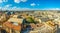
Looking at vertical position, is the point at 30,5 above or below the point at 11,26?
above

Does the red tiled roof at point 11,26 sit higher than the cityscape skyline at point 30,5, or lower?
lower

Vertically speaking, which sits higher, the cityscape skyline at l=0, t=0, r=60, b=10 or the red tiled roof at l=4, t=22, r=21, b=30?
the cityscape skyline at l=0, t=0, r=60, b=10

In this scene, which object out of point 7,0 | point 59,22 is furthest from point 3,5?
point 59,22

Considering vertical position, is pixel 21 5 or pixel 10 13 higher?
pixel 21 5

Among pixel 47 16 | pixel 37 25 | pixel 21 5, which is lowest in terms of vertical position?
pixel 37 25

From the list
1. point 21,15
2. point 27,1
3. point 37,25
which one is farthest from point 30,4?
point 37,25

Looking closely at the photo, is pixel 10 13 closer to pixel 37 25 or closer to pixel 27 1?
pixel 27 1

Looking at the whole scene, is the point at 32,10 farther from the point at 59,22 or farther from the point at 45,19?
the point at 59,22

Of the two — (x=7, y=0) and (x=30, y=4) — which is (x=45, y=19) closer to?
(x=30, y=4)

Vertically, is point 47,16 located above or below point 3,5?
below
